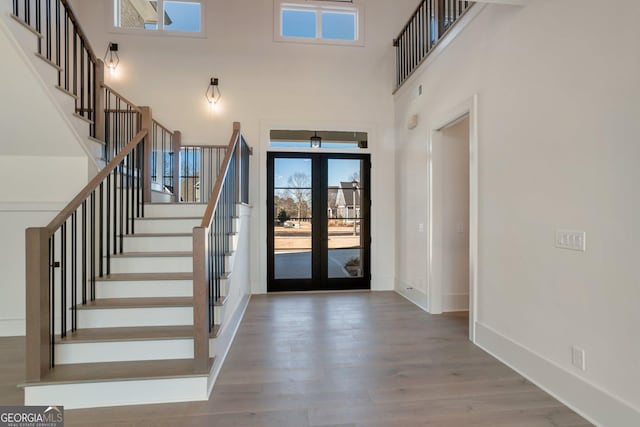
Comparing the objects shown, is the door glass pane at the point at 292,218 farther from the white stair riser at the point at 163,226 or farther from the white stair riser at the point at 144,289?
the white stair riser at the point at 144,289

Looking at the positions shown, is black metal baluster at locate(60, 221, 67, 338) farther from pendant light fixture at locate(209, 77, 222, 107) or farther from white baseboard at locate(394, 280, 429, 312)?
white baseboard at locate(394, 280, 429, 312)

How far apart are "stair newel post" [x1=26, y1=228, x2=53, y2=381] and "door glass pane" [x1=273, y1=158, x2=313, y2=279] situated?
3.13 m

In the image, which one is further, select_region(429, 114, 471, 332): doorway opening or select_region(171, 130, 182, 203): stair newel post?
select_region(171, 130, 182, 203): stair newel post

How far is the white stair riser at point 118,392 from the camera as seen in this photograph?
6.31ft

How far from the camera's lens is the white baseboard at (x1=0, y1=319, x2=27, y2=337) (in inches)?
123

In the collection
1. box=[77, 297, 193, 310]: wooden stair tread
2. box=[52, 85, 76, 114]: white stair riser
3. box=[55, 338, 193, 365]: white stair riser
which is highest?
box=[52, 85, 76, 114]: white stair riser

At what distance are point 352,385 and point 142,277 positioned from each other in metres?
2.02

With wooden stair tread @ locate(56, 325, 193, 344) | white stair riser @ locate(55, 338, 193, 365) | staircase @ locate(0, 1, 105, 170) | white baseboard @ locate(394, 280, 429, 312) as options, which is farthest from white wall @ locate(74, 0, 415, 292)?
white stair riser @ locate(55, 338, 193, 365)

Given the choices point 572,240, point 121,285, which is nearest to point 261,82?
point 121,285

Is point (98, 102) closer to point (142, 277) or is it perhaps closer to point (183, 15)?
point (142, 277)

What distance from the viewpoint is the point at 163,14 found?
4.72 m

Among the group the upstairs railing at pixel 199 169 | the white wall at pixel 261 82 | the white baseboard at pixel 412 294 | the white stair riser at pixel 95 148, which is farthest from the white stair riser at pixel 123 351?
the white baseboard at pixel 412 294

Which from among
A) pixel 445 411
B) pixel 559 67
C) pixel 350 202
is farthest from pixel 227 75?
pixel 445 411

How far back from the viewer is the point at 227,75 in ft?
15.8
